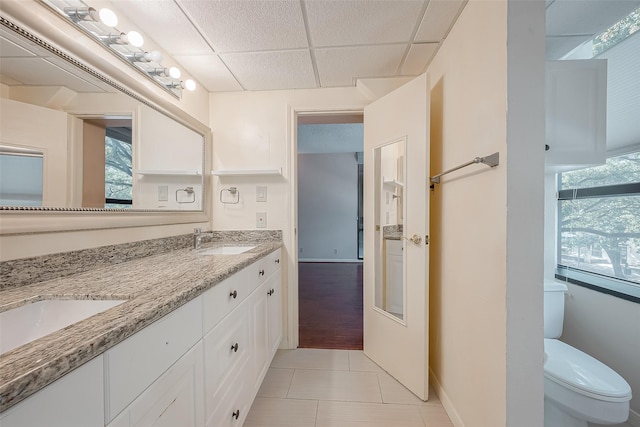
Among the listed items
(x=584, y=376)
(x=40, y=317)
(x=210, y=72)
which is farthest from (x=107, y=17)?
(x=584, y=376)

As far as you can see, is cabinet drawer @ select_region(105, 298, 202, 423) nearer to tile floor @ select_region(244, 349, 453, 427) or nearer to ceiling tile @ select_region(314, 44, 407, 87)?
A: tile floor @ select_region(244, 349, 453, 427)

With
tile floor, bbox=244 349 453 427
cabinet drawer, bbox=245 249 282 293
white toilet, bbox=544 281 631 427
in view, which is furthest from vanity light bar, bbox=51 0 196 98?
white toilet, bbox=544 281 631 427

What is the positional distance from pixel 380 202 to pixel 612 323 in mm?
1601

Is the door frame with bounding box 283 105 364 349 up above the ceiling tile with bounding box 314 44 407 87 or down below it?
below

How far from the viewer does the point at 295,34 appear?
140 cm

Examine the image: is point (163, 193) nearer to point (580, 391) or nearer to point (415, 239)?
point (415, 239)

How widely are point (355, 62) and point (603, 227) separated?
6.95ft

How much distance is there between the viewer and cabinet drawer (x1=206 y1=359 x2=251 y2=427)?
36.8 inches

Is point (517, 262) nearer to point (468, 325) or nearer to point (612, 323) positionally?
point (468, 325)

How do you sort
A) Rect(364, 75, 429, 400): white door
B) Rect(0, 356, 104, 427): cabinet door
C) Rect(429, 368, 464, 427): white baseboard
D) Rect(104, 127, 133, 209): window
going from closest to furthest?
Rect(0, 356, 104, 427): cabinet door → Rect(104, 127, 133, 209): window → Rect(429, 368, 464, 427): white baseboard → Rect(364, 75, 429, 400): white door

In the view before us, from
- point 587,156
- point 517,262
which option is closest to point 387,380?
point 517,262

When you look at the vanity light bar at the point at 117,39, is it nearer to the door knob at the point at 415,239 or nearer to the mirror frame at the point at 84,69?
the mirror frame at the point at 84,69

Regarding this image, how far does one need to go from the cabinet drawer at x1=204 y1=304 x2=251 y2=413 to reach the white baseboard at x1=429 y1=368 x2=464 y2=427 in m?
1.17

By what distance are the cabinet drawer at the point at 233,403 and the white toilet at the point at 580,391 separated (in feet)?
4.97
